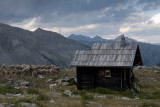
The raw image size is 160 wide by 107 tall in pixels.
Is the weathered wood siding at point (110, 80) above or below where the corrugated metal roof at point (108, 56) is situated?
below

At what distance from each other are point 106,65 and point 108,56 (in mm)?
1377

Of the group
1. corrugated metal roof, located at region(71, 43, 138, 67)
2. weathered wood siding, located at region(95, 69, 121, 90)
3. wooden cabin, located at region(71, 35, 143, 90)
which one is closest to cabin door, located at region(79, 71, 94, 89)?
wooden cabin, located at region(71, 35, 143, 90)

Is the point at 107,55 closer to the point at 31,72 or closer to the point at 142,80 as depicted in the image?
the point at 142,80

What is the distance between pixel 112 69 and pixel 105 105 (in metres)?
8.73

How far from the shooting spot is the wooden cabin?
68.6 ft

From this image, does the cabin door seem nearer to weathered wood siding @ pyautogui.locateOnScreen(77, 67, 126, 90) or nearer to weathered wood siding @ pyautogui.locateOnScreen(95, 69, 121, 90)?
weathered wood siding @ pyautogui.locateOnScreen(77, 67, 126, 90)

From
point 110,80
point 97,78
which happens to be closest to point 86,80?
point 97,78

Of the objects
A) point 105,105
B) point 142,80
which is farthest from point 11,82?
point 142,80

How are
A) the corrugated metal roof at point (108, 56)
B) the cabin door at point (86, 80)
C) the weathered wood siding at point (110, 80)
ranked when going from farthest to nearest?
1. the cabin door at point (86, 80)
2. the weathered wood siding at point (110, 80)
3. the corrugated metal roof at point (108, 56)

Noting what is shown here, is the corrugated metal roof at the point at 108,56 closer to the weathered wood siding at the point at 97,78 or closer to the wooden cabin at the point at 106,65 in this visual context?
the wooden cabin at the point at 106,65

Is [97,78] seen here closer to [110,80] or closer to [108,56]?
[110,80]

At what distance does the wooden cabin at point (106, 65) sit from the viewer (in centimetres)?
2090

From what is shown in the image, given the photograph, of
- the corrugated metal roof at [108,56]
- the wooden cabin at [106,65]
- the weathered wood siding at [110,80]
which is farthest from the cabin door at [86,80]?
the corrugated metal roof at [108,56]

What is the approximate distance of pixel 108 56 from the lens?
21688 millimetres
